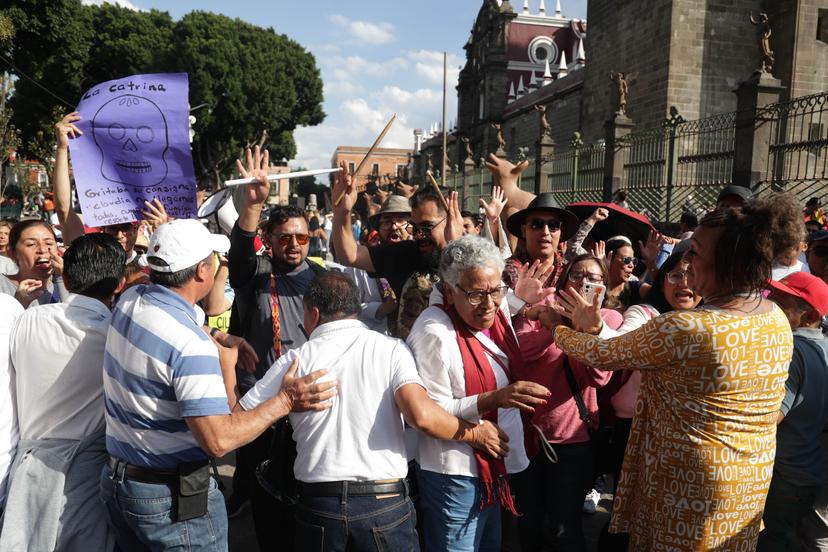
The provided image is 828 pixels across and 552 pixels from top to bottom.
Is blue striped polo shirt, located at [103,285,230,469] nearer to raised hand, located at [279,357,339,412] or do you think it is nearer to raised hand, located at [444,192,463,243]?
raised hand, located at [279,357,339,412]

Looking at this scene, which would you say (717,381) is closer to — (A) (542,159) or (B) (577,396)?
(B) (577,396)

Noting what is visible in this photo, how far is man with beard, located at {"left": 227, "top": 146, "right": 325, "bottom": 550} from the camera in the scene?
335cm

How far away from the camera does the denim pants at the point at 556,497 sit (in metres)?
2.96

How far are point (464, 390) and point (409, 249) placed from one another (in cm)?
140

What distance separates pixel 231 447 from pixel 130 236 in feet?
10.2

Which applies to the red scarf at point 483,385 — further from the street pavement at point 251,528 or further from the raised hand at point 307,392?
the street pavement at point 251,528

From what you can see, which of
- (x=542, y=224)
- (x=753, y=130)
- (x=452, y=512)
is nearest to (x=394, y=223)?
(x=542, y=224)

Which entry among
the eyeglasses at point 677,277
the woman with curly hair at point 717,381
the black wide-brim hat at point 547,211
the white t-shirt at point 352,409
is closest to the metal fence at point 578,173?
the black wide-brim hat at point 547,211

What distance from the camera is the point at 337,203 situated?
3.55m

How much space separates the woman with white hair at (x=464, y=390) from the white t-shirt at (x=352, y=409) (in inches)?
7.3

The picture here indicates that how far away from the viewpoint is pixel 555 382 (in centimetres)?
300

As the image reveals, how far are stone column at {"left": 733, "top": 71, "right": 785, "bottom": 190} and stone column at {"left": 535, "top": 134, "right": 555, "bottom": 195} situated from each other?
22.7ft

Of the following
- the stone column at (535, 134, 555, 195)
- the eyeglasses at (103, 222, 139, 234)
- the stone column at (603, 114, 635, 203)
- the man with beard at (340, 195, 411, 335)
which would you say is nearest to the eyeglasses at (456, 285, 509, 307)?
the man with beard at (340, 195, 411, 335)

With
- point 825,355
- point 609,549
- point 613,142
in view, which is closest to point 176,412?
point 609,549
